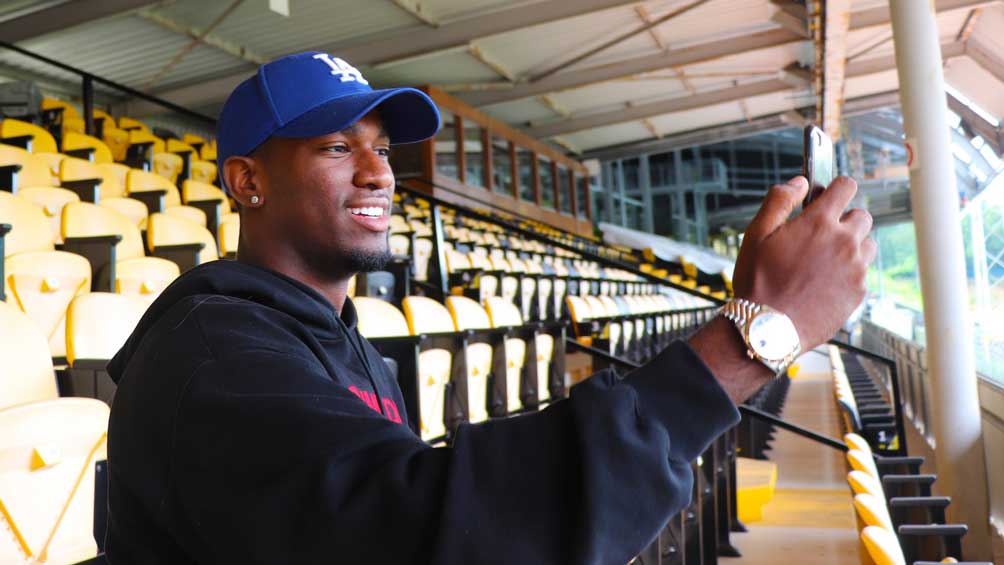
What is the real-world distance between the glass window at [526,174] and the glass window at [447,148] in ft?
5.72

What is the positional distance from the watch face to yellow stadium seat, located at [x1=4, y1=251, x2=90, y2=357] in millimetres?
2857

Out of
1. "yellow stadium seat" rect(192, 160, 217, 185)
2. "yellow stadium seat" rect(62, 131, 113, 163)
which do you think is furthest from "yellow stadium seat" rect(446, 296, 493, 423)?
"yellow stadium seat" rect(192, 160, 217, 185)

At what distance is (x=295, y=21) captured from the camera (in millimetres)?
9773

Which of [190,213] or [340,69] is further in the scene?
[190,213]

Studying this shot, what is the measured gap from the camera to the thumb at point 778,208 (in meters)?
0.68

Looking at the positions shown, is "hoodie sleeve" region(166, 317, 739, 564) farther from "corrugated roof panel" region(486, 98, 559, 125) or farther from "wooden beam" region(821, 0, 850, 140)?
"corrugated roof panel" region(486, 98, 559, 125)

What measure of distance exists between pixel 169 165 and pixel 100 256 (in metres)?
4.88

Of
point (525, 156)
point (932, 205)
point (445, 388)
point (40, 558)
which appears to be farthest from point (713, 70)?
point (40, 558)

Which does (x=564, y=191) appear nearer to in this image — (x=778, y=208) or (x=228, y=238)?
(x=228, y=238)

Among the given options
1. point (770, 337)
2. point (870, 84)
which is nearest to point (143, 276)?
point (770, 337)

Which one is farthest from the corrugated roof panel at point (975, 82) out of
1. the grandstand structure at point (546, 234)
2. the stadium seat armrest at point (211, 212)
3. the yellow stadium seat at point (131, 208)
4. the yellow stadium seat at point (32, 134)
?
the yellow stadium seat at point (32, 134)

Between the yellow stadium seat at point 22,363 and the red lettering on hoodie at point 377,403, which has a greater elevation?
the yellow stadium seat at point 22,363

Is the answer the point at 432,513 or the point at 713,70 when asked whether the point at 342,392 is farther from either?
the point at 713,70

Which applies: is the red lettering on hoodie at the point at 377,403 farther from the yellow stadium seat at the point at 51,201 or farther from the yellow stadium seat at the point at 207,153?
the yellow stadium seat at the point at 207,153
